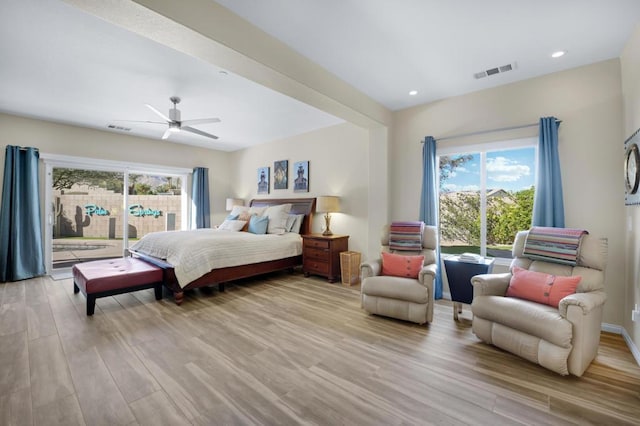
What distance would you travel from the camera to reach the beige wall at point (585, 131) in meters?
2.76

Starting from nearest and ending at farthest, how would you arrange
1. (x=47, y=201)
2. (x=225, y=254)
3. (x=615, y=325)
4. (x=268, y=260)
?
(x=615, y=325)
(x=225, y=254)
(x=268, y=260)
(x=47, y=201)

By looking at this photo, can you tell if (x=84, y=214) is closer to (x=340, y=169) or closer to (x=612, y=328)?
(x=340, y=169)

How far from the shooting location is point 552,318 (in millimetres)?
2004

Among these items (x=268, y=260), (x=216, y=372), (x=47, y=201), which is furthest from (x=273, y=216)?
(x=47, y=201)

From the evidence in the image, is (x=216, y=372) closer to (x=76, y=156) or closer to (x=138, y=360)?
(x=138, y=360)

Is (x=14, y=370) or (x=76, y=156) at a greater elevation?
(x=76, y=156)

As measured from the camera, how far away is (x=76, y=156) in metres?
5.10

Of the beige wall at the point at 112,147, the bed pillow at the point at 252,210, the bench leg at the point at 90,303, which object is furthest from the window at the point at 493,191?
the beige wall at the point at 112,147

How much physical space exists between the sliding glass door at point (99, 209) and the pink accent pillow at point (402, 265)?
5.52 meters

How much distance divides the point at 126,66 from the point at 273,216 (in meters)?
3.16

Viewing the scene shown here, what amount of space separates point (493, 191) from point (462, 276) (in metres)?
1.33

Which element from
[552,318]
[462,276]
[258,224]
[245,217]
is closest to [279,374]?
[552,318]

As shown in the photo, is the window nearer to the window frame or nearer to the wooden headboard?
the window frame

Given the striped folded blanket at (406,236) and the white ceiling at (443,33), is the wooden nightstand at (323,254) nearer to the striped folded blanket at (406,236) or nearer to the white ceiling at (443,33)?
the striped folded blanket at (406,236)
